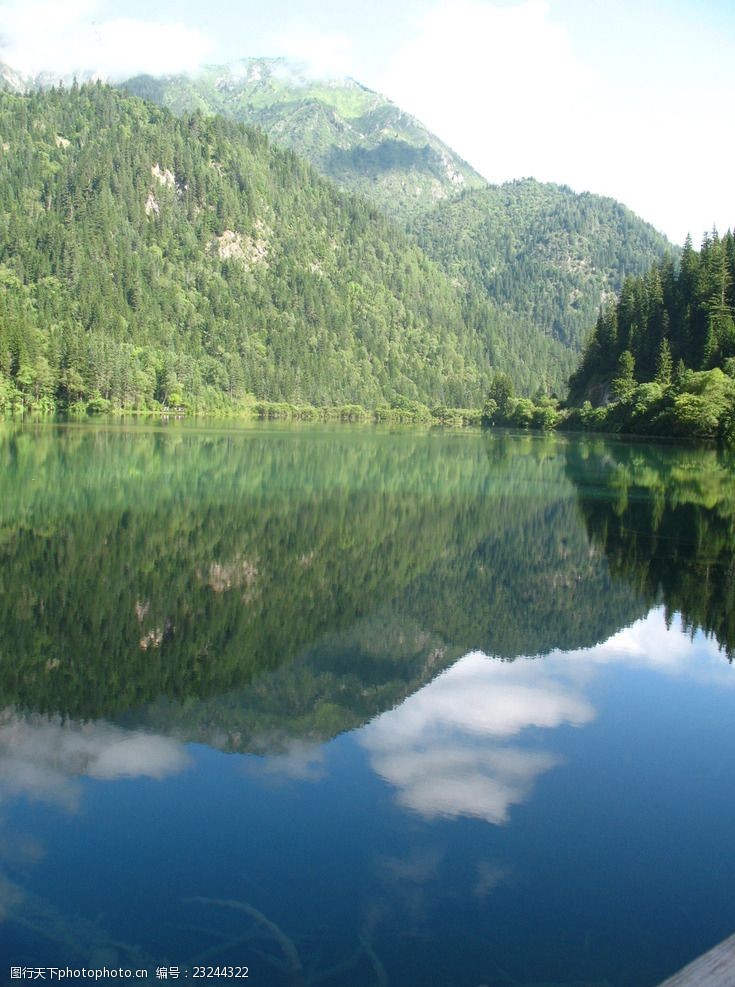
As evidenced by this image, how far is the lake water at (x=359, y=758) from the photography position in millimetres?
7648

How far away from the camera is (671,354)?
414 feet

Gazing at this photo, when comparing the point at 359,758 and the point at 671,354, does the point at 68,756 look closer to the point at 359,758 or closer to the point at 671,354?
the point at 359,758

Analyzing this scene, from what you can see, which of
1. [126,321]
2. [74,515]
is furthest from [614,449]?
[126,321]

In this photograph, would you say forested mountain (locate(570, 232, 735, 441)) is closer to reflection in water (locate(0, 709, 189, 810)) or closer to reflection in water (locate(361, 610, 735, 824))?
reflection in water (locate(361, 610, 735, 824))

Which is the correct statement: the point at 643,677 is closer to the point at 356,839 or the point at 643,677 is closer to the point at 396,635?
the point at 396,635

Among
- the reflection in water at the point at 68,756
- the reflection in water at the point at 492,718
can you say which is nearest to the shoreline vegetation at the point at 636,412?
the reflection in water at the point at 492,718

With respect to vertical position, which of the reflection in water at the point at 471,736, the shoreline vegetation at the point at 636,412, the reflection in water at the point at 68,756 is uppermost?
the shoreline vegetation at the point at 636,412

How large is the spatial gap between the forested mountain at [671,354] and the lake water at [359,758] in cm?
7309

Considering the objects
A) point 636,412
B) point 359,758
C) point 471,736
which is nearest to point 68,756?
point 359,758

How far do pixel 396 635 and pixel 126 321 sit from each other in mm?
187018

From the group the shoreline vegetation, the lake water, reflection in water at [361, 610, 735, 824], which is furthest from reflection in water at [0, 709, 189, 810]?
the shoreline vegetation

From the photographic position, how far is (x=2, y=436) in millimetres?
68188

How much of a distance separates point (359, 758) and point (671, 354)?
411 ft

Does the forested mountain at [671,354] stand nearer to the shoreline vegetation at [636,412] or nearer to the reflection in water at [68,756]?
the shoreline vegetation at [636,412]
